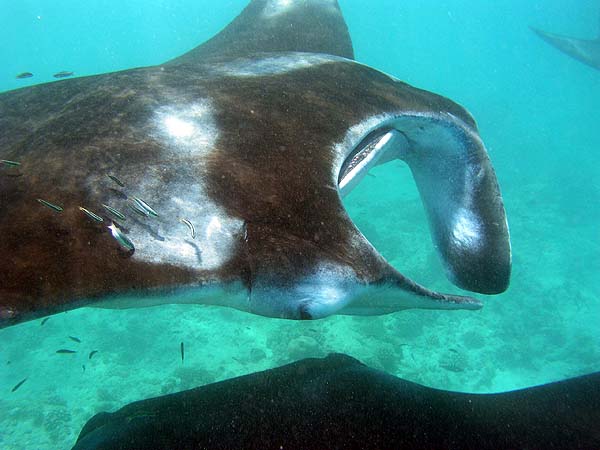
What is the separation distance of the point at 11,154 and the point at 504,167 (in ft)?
107

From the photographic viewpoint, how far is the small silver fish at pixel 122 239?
155cm

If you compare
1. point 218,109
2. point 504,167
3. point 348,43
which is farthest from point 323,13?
point 504,167

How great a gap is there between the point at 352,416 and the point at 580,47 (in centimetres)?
2504

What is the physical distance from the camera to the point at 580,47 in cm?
1914

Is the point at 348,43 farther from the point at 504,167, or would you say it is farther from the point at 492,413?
the point at 504,167

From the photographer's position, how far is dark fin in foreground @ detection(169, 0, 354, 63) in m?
5.61

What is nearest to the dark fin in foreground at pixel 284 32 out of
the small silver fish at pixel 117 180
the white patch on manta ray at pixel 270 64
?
the white patch on manta ray at pixel 270 64

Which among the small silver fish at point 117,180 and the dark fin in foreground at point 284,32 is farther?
the dark fin in foreground at point 284,32

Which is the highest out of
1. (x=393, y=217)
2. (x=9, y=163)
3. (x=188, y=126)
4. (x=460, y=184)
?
(x=188, y=126)

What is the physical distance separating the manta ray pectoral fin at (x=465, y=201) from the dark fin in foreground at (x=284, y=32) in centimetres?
308

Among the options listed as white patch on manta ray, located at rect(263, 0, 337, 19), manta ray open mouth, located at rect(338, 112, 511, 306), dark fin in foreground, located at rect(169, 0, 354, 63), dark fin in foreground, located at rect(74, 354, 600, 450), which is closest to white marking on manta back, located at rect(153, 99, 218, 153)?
manta ray open mouth, located at rect(338, 112, 511, 306)

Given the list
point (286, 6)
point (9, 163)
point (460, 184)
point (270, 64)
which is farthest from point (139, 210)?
point (286, 6)

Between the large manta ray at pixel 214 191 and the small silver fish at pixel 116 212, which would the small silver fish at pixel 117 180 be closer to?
the large manta ray at pixel 214 191

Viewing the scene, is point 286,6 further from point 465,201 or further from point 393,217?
point 393,217
